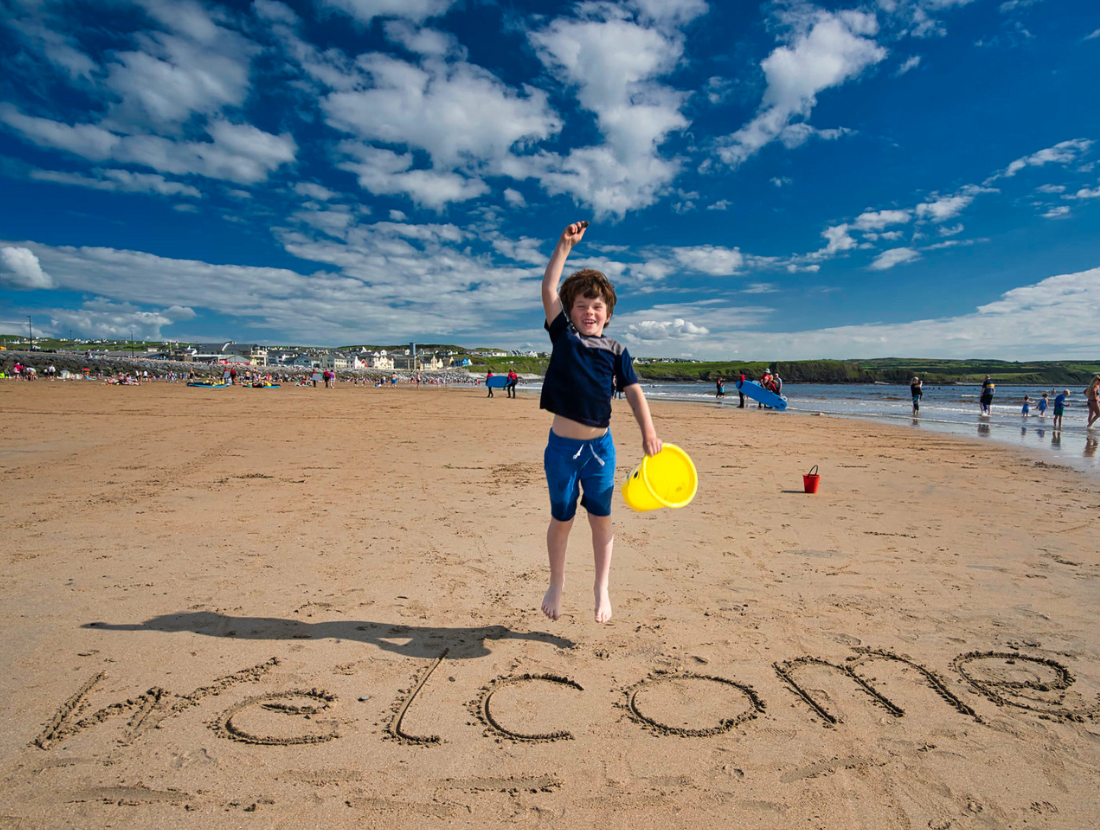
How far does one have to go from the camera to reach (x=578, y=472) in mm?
3527

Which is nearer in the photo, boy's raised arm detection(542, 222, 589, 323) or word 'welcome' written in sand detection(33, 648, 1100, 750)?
word 'welcome' written in sand detection(33, 648, 1100, 750)

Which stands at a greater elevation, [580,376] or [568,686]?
[580,376]

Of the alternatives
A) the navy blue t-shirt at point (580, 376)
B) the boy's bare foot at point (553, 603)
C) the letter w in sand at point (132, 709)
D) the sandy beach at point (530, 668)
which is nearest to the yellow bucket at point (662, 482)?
the navy blue t-shirt at point (580, 376)

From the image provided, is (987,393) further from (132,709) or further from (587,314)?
(132,709)

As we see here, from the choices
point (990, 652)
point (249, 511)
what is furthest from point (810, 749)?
point (249, 511)

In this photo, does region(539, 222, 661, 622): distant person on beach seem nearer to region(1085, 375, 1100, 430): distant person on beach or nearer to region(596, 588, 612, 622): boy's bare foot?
region(596, 588, 612, 622): boy's bare foot

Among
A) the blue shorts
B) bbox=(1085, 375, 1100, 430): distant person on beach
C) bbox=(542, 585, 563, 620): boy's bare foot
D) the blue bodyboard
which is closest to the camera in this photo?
the blue shorts

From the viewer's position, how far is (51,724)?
8.07ft

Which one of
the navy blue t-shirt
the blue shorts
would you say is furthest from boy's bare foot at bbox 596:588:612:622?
the navy blue t-shirt

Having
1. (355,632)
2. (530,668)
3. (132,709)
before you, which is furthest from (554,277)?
(132,709)

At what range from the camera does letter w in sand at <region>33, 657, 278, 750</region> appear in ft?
7.90

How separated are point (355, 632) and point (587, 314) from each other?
2517mm

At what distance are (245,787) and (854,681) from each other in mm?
2967

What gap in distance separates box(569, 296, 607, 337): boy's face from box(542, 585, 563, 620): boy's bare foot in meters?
1.71
